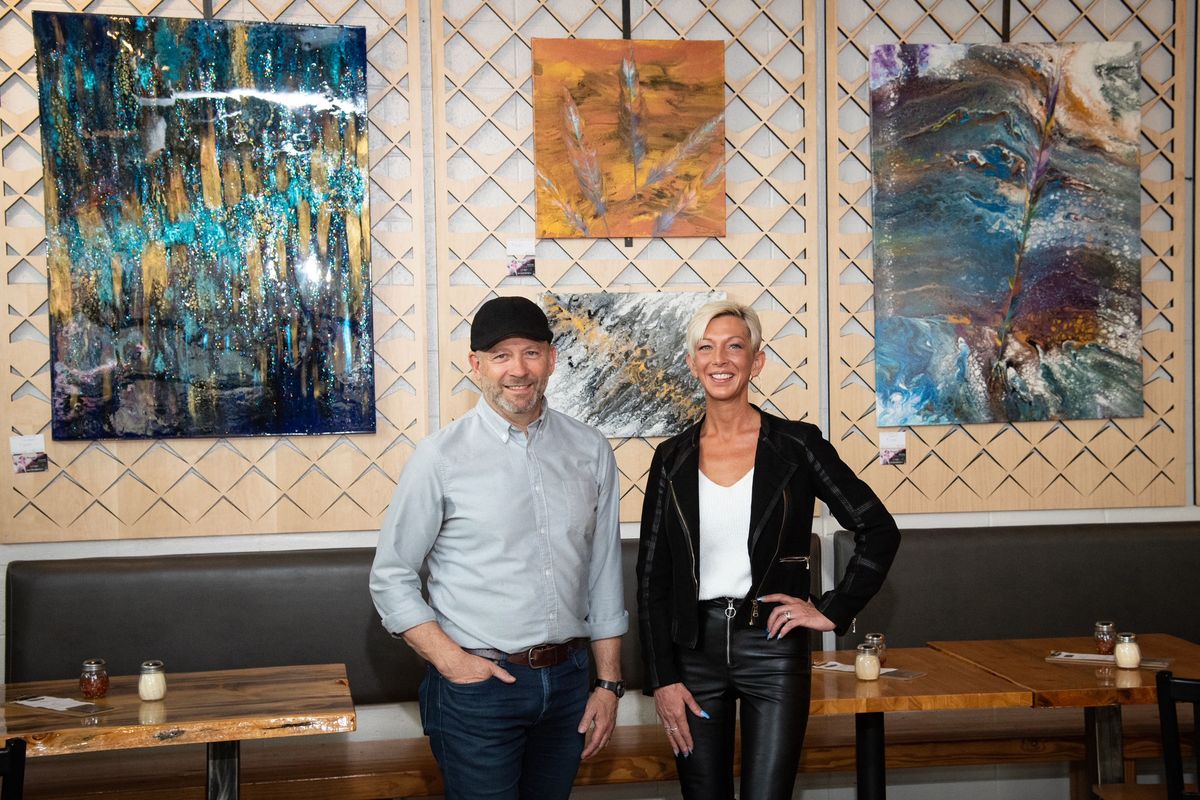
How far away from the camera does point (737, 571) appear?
88.5 inches

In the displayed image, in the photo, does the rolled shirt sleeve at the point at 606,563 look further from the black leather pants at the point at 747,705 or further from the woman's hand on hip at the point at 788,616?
the woman's hand on hip at the point at 788,616

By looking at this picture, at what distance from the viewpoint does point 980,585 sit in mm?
3676

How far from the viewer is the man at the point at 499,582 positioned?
83.9 inches

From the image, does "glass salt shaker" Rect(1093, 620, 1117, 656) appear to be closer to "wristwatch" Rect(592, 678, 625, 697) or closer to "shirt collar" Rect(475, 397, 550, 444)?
"wristwatch" Rect(592, 678, 625, 697)

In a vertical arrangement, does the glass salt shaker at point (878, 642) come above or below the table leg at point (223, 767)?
above

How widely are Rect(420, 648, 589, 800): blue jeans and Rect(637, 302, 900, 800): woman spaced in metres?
0.20

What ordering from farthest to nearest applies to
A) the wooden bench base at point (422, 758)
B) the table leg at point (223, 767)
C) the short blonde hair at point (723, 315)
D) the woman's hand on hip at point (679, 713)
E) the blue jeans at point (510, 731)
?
1. the wooden bench base at point (422, 758)
2. the table leg at point (223, 767)
3. the short blonde hair at point (723, 315)
4. the woman's hand on hip at point (679, 713)
5. the blue jeans at point (510, 731)

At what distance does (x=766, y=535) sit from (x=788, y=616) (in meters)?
0.17

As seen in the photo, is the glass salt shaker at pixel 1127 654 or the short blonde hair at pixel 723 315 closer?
the short blonde hair at pixel 723 315

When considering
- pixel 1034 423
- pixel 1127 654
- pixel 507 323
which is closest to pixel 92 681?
pixel 507 323

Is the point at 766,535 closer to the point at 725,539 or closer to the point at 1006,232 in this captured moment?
the point at 725,539

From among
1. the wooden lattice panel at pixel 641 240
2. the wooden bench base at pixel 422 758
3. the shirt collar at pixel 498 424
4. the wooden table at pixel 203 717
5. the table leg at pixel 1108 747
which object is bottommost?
the wooden bench base at pixel 422 758

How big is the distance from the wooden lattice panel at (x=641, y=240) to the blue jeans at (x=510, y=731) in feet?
4.85

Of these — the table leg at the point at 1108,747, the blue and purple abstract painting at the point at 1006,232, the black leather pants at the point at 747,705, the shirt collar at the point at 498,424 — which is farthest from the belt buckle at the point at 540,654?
the blue and purple abstract painting at the point at 1006,232
